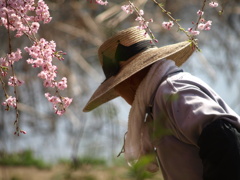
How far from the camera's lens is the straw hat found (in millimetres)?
1998

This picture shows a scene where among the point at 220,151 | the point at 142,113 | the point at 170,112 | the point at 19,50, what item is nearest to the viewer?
the point at 220,151

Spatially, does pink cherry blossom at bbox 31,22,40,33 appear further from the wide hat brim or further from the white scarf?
the white scarf

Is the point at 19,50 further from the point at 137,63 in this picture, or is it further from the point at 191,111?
the point at 191,111

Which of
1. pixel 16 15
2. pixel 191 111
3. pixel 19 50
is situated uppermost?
pixel 16 15

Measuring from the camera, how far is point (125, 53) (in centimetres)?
212

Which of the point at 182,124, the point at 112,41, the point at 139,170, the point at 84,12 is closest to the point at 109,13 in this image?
the point at 84,12

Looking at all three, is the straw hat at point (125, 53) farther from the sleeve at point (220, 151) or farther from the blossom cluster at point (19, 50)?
the sleeve at point (220, 151)

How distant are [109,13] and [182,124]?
17.5ft

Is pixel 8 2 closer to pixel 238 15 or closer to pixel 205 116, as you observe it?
pixel 205 116

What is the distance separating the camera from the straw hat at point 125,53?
200cm

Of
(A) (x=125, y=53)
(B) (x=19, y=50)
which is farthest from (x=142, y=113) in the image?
(B) (x=19, y=50)

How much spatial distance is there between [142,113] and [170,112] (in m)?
0.19

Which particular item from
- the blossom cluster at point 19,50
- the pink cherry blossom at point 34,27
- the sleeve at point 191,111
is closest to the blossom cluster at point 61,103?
the blossom cluster at point 19,50

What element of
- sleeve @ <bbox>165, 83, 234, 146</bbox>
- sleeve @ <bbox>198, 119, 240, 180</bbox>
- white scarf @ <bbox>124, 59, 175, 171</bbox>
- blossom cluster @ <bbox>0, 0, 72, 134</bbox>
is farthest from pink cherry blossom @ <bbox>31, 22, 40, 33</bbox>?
sleeve @ <bbox>198, 119, 240, 180</bbox>
